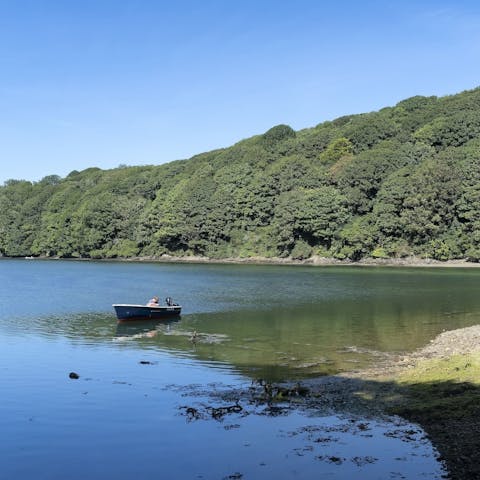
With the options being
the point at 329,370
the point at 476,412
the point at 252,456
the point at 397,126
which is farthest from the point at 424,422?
the point at 397,126

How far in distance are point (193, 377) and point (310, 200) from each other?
4548 inches

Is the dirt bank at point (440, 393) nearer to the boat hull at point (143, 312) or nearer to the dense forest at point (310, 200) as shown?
the boat hull at point (143, 312)

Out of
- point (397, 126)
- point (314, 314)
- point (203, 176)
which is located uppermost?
point (397, 126)

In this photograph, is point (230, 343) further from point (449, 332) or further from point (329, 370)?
point (449, 332)

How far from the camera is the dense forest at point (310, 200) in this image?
12338cm

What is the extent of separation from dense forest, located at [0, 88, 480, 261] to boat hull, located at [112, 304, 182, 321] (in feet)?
282

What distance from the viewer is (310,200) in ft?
456

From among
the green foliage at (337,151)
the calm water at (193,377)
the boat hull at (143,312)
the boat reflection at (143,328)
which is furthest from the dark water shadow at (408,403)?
the green foliage at (337,151)

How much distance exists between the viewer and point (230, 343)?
3534 centimetres

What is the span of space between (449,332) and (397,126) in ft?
427

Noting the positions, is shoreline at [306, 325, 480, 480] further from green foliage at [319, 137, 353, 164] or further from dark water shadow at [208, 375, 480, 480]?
green foliage at [319, 137, 353, 164]

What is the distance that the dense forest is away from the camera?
123 metres

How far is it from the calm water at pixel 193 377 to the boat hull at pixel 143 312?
1.08 metres

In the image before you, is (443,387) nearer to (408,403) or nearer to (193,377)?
(408,403)
